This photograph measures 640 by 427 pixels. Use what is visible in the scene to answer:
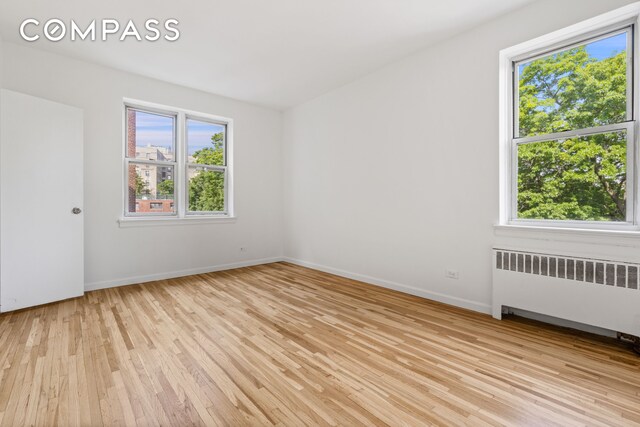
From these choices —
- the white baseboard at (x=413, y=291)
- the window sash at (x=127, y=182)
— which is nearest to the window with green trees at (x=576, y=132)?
the white baseboard at (x=413, y=291)

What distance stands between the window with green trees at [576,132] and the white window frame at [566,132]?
1cm

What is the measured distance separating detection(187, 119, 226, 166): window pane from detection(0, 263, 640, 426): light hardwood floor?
2639 mm

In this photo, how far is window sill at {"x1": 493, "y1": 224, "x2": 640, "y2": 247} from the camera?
89.1 inches

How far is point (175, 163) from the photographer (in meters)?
4.75

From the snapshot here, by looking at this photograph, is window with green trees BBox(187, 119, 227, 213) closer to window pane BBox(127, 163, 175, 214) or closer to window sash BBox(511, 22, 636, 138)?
window pane BBox(127, 163, 175, 214)

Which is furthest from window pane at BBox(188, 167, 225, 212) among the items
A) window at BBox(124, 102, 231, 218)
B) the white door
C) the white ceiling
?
the white door

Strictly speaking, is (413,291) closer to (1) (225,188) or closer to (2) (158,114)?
(1) (225,188)

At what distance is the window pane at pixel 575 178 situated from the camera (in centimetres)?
247

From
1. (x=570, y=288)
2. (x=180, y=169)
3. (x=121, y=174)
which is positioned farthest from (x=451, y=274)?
(x=121, y=174)

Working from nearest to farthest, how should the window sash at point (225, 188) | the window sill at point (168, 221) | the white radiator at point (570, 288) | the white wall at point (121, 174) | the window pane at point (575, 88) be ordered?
the white radiator at point (570, 288) < the window pane at point (575, 88) < the white wall at point (121, 174) < the window sill at point (168, 221) < the window sash at point (225, 188)

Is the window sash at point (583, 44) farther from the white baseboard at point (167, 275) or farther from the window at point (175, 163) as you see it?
the white baseboard at point (167, 275)

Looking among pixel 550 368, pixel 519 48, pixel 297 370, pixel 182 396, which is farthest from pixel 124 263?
pixel 519 48

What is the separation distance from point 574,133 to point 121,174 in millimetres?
5244

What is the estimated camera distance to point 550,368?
2033 mm
